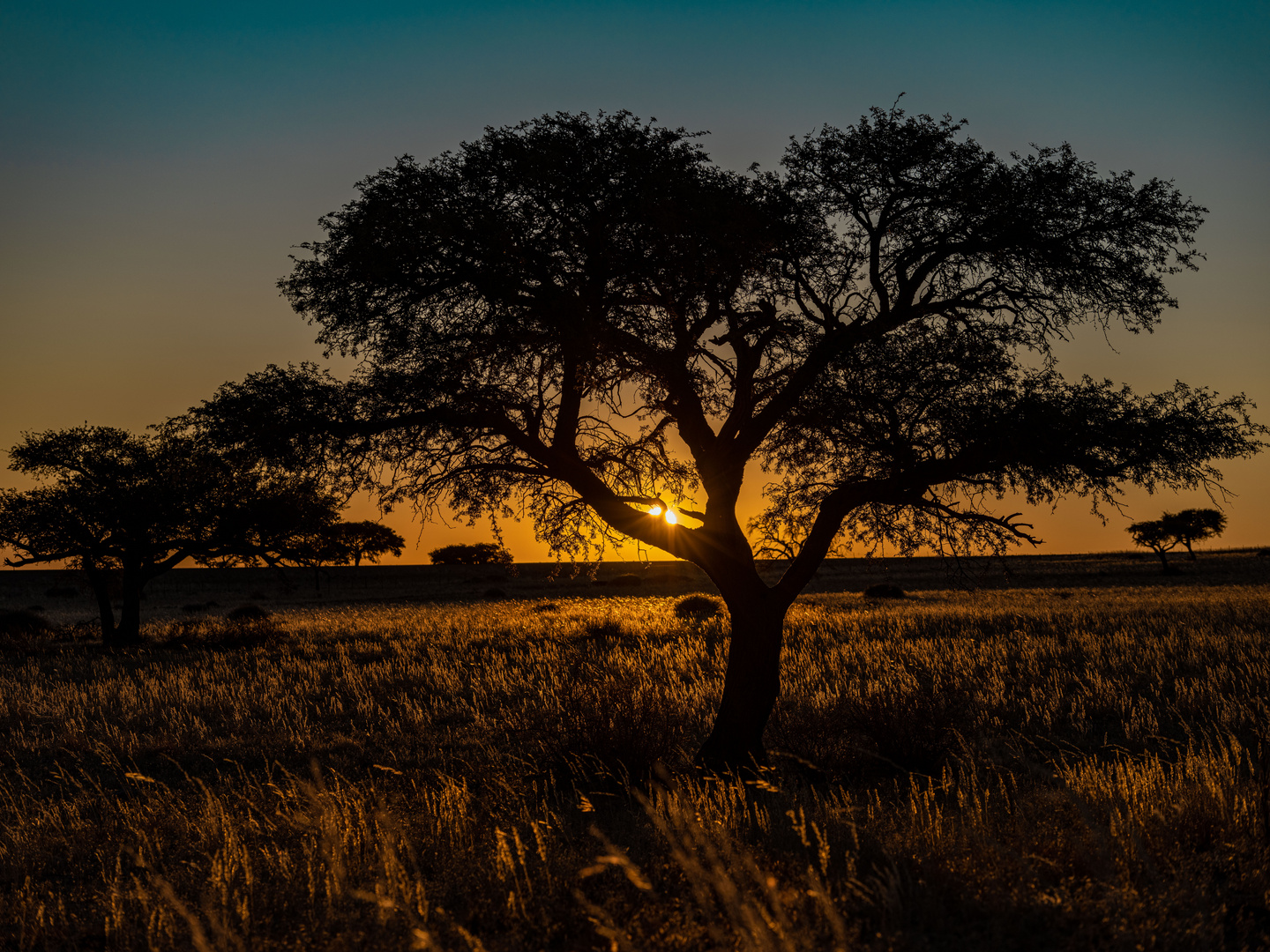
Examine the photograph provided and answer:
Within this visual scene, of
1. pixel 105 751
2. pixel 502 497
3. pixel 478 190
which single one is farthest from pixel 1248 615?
pixel 105 751

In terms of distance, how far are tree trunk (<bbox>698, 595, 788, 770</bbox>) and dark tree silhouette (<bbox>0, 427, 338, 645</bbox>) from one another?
19.5 metres

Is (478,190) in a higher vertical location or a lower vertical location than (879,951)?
higher

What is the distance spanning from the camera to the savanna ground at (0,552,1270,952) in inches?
173

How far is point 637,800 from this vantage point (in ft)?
25.3

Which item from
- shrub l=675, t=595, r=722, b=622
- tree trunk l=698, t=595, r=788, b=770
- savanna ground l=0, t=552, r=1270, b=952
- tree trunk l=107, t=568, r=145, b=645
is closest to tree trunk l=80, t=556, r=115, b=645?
tree trunk l=107, t=568, r=145, b=645

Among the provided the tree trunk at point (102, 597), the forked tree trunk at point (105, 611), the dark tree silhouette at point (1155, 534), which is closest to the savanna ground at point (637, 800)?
the forked tree trunk at point (105, 611)

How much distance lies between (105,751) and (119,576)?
1081 inches

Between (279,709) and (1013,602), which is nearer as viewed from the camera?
(279,709)

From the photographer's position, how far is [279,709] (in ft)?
43.2

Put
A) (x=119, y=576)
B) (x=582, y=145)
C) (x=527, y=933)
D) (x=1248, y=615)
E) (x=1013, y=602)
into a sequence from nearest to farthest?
1. (x=527, y=933)
2. (x=582, y=145)
3. (x=1248, y=615)
4. (x=119, y=576)
5. (x=1013, y=602)

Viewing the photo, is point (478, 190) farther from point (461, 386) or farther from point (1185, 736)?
point (1185, 736)

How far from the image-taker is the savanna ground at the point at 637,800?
4.40m

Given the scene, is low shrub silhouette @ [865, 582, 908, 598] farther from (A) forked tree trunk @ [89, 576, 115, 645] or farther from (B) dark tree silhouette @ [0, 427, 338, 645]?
(A) forked tree trunk @ [89, 576, 115, 645]

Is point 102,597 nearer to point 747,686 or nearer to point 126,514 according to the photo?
point 126,514
